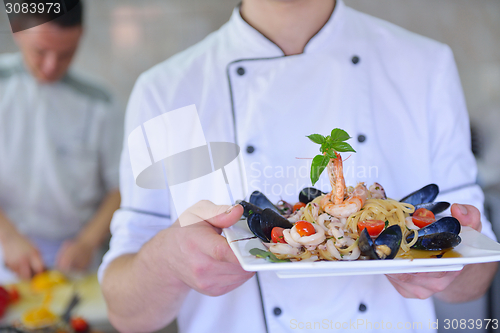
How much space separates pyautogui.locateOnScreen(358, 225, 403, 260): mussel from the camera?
546 mm

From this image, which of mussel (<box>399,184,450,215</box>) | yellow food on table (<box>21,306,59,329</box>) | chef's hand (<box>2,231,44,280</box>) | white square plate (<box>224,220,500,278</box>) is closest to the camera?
white square plate (<box>224,220,500,278</box>)

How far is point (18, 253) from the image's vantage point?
180 centimetres

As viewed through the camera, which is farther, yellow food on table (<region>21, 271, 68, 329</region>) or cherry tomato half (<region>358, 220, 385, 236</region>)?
yellow food on table (<region>21, 271, 68, 329</region>)

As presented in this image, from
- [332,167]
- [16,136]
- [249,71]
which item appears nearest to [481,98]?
[249,71]

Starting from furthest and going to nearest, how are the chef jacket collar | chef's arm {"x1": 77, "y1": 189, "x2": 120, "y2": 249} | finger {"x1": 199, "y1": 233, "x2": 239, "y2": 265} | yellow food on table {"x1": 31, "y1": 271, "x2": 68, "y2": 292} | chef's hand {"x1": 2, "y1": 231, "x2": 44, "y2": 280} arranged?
chef's arm {"x1": 77, "y1": 189, "x2": 120, "y2": 249}
chef's hand {"x1": 2, "y1": 231, "x2": 44, "y2": 280}
yellow food on table {"x1": 31, "y1": 271, "x2": 68, "y2": 292}
the chef jacket collar
finger {"x1": 199, "y1": 233, "x2": 239, "y2": 265}

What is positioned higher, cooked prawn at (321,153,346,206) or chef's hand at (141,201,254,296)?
cooked prawn at (321,153,346,206)

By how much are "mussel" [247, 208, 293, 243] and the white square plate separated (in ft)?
0.10

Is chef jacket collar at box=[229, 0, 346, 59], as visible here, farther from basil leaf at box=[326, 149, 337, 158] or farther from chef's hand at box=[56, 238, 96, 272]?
chef's hand at box=[56, 238, 96, 272]

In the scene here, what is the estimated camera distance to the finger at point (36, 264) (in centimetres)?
179

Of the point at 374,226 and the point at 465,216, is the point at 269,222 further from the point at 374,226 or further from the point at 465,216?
the point at 465,216

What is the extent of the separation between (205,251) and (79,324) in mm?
1072

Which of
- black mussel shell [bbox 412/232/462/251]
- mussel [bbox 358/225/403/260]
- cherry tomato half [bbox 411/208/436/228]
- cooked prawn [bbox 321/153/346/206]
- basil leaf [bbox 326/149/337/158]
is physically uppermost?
basil leaf [bbox 326/149/337/158]

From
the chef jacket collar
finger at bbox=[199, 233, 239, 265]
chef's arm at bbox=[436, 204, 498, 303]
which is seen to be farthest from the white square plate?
the chef jacket collar

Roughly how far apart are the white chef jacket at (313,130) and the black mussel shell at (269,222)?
310mm
